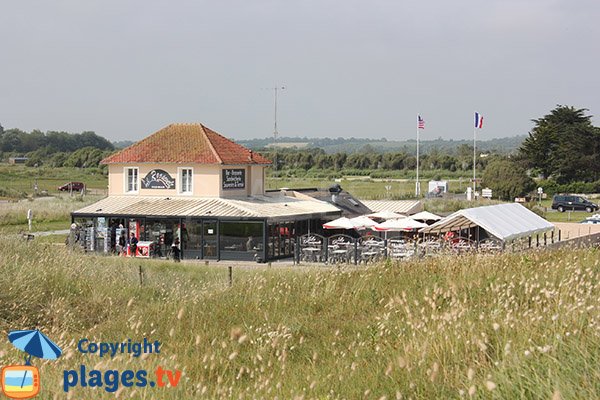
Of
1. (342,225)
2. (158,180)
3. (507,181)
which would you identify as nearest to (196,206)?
(158,180)

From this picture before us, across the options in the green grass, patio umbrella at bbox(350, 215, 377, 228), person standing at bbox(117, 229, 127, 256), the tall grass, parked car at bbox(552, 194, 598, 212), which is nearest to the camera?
person standing at bbox(117, 229, 127, 256)

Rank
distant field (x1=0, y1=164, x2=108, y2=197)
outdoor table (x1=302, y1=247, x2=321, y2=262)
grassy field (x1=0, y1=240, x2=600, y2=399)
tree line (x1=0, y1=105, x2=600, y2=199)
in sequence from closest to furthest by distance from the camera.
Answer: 1. grassy field (x1=0, y1=240, x2=600, y2=399)
2. outdoor table (x1=302, y1=247, x2=321, y2=262)
3. tree line (x1=0, y1=105, x2=600, y2=199)
4. distant field (x1=0, y1=164, x2=108, y2=197)

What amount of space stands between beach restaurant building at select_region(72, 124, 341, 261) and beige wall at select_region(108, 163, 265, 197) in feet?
0.15

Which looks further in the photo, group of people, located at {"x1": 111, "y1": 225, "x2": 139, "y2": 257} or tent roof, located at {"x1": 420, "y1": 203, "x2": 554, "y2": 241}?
group of people, located at {"x1": 111, "y1": 225, "x2": 139, "y2": 257}

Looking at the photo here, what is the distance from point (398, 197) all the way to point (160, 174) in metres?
29.6

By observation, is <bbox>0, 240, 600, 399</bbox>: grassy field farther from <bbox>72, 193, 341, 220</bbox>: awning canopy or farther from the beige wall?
the beige wall

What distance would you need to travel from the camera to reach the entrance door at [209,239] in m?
35.2

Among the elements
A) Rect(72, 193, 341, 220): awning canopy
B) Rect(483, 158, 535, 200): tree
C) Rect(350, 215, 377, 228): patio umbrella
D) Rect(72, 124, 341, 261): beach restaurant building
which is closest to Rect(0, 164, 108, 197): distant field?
Rect(483, 158, 535, 200): tree

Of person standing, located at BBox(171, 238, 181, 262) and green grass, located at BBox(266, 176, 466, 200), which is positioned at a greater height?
green grass, located at BBox(266, 176, 466, 200)

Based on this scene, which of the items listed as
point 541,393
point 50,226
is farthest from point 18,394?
point 50,226

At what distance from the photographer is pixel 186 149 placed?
130ft

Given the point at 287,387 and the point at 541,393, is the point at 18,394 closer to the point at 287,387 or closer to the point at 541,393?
the point at 287,387

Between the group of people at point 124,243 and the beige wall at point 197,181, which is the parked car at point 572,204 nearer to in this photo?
the beige wall at point 197,181

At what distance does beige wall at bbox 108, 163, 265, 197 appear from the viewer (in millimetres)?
38281
